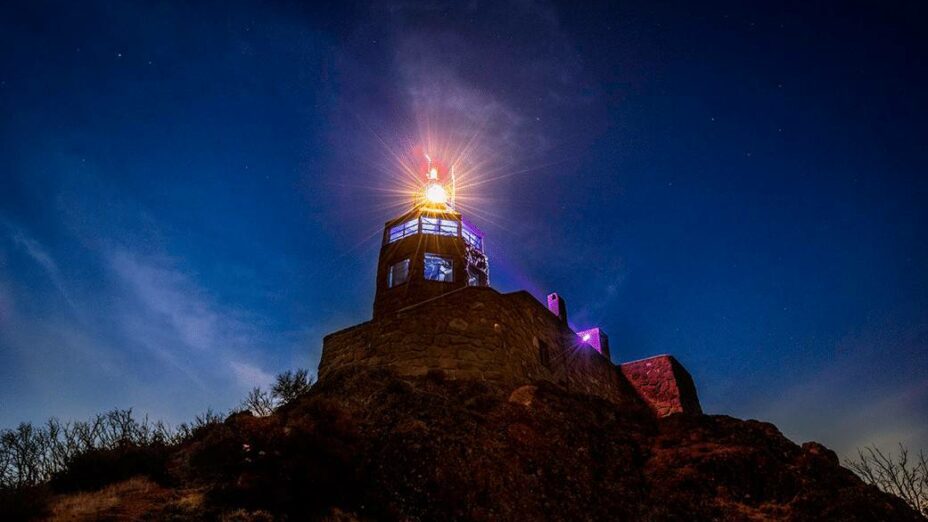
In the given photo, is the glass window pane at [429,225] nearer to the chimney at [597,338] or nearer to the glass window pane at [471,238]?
the glass window pane at [471,238]

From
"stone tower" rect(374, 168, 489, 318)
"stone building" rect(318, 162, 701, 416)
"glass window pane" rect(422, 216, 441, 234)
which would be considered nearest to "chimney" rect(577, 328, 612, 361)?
"stone building" rect(318, 162, 701, 416)

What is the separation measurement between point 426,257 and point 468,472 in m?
18.5

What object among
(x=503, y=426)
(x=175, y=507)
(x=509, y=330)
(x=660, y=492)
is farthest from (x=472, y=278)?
(x=175, y=507)

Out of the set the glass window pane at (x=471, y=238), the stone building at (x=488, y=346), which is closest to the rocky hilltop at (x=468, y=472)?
the stone building at (x=488, y=346)

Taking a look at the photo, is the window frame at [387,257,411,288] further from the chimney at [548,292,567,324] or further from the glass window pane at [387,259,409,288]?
the chimney at [548,292,567,324]

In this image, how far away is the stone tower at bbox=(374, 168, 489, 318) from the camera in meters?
25.5

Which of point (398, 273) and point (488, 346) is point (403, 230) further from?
point (488, 346)

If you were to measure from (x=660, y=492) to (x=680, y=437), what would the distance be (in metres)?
2.08

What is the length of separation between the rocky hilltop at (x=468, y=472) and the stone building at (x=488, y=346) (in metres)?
2.12

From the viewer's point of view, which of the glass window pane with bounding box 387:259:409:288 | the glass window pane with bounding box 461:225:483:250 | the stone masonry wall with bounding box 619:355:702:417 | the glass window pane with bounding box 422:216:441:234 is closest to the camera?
the stone masonry wall with bounding box 619:355:702:417

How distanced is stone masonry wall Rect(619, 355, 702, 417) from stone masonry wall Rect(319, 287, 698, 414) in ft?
21.0

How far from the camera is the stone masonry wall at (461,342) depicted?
1315cm

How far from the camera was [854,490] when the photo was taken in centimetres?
817

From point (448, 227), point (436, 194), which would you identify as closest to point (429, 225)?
point (448, 227)
